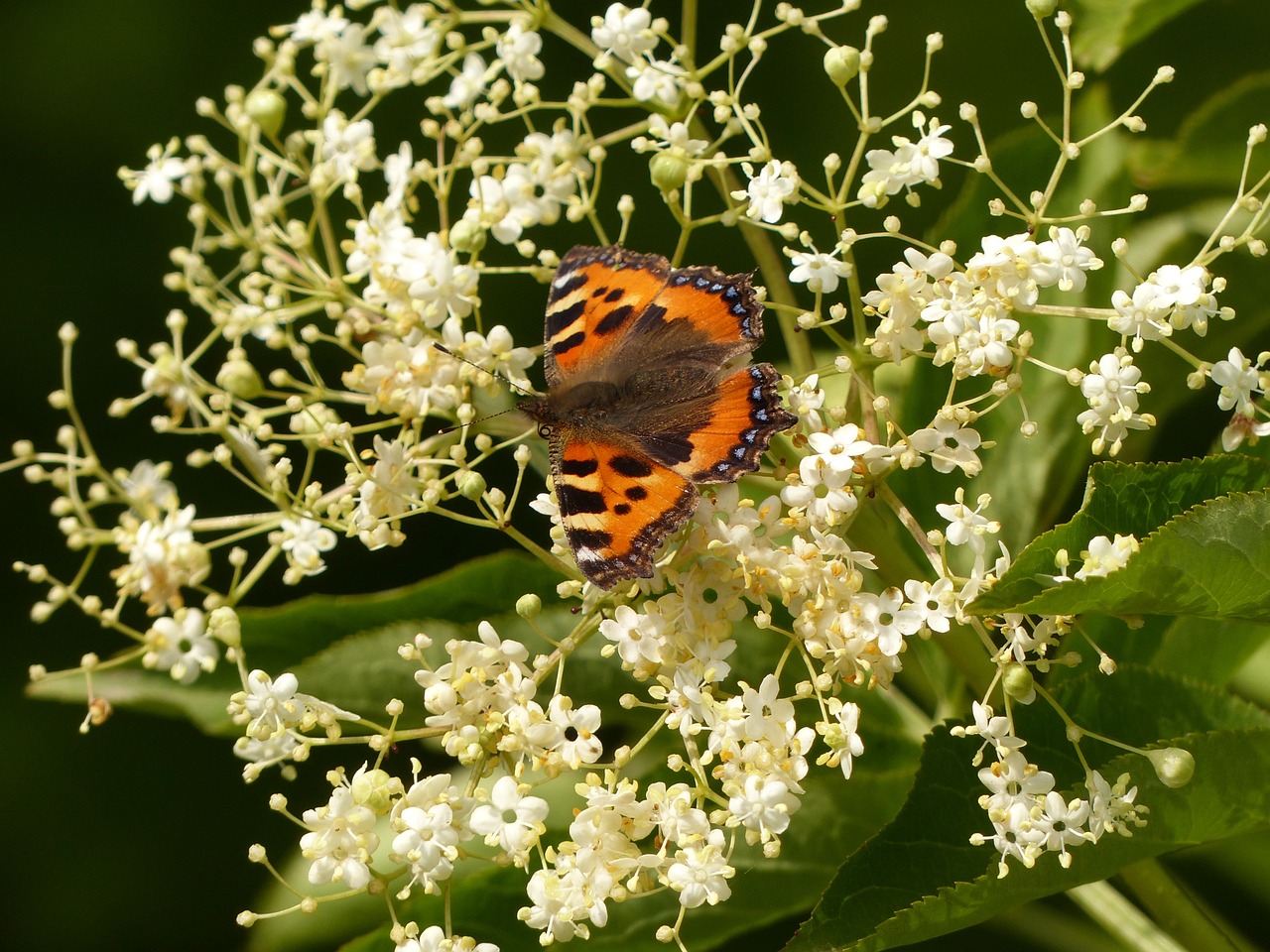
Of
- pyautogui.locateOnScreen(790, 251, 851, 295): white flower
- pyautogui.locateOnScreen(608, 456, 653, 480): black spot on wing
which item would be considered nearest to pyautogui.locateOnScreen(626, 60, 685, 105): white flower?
pyautogui.locateOnScreen(790, 251, 851, 295): white flower

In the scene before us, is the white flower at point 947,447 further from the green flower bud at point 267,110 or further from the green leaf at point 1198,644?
the green flower bud at point 267,110

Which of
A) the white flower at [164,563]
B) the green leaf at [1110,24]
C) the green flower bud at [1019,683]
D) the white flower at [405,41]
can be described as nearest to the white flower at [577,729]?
the green flower bud at [1019,683]

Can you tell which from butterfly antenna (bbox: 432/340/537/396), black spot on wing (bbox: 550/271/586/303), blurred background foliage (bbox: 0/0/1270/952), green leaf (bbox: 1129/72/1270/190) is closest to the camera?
butterfly antenna (bbox: 432/340/537/396)

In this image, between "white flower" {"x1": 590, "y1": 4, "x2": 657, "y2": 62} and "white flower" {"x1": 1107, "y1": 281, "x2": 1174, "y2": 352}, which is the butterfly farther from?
"white flower" {"x1": 1107, "y1": 281, "x2": 1174, "y2": 352}

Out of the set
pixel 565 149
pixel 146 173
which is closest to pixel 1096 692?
pixel 565 149

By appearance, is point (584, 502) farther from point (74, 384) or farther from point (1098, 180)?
point (74, 384)

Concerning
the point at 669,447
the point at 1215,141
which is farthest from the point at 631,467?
the point at 1215,141
